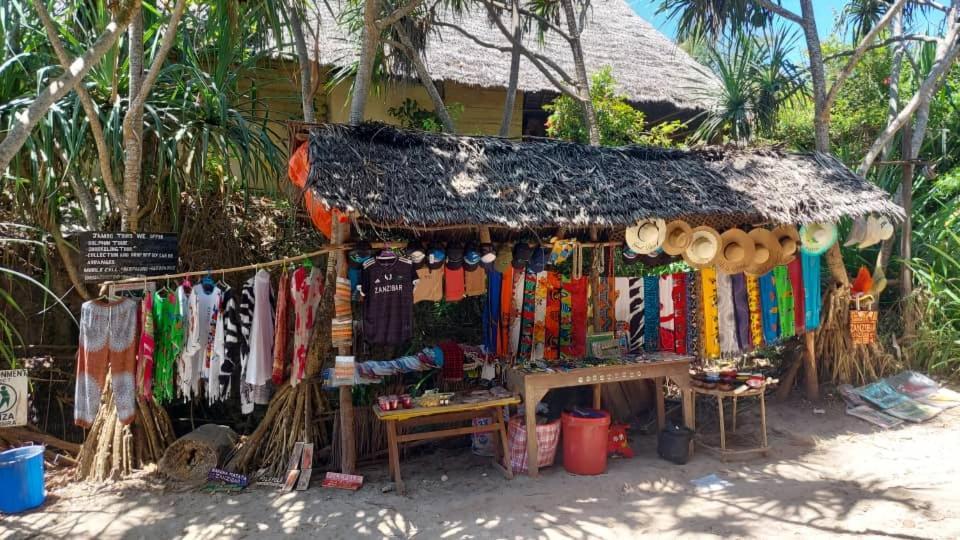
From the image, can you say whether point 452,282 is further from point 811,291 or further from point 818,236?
point 811,291

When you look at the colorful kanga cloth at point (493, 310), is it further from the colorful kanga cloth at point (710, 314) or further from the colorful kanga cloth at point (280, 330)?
the colorful kanga cloth at point (710, 314)

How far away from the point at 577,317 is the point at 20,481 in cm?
483

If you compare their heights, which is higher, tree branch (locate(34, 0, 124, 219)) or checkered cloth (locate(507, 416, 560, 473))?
tree branch (locate(34, 0, 124, 219))

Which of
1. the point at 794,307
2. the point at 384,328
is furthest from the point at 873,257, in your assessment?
the point at 384,328

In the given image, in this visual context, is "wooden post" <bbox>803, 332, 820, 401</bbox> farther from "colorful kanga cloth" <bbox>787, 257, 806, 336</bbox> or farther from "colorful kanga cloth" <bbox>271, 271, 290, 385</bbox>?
"colorful kanga cloth" <bbox>271, 271, 290, 385</bbox>

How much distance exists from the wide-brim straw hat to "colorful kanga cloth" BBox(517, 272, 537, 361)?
9.48 feet

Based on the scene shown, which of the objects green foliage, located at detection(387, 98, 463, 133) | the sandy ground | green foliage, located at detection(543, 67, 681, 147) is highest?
green foliage, located at detection(387, 98, 463, 133)

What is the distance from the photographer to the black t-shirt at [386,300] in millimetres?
5070

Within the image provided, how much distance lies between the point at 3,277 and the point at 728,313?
705 centimetres

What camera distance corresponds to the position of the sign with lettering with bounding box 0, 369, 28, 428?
461 cm

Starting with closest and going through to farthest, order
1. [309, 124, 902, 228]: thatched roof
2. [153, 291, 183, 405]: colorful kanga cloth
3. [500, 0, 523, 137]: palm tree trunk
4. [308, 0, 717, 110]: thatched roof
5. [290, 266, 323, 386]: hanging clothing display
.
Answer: [309, 124, 902, 228]: thatched roof < [153, 291, 183, 405]: colorful kanga cloth < [290, 266, 323, 386]: hanging clothing display < [500, 0, 523, 137]: palm tree trunk < [308, 0, 717, 110]: thatched roof

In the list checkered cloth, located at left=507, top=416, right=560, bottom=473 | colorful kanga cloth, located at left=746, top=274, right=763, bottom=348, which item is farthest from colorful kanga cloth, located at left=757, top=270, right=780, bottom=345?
checkered cloth, located at left=507, top=416, right=560, bottom=473

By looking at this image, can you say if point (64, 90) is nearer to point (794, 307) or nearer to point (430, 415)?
point (430, 415)

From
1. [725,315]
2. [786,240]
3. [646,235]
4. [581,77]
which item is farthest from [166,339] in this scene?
A: [786,240]
